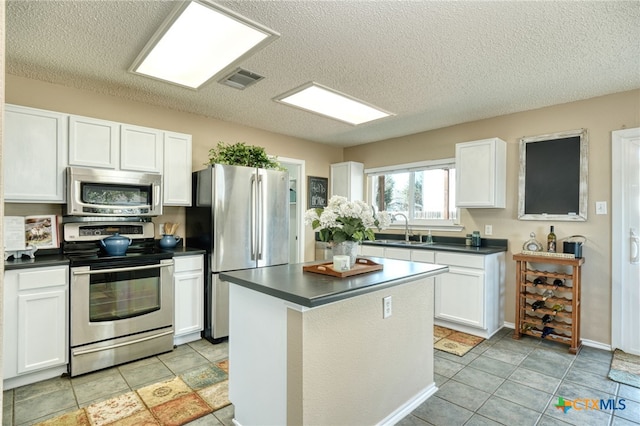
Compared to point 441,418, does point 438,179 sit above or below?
above

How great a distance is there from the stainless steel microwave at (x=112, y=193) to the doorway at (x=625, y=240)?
431 centimetres

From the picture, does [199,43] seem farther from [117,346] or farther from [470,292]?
[470,292]

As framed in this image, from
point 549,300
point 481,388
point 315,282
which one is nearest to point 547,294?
point 549,300

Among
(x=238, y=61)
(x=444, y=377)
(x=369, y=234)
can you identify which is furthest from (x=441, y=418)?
(x=238, y=61)

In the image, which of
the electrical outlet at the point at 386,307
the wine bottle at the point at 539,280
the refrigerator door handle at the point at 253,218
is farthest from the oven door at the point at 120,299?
the wine bottle at the point at 539,280

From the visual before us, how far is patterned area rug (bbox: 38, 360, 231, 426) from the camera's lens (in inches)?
81.4

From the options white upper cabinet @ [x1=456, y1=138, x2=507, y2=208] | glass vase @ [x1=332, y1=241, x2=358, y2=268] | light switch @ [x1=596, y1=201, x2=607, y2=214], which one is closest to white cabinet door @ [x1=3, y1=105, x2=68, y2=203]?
glass vase @ [x1=332, y1=241, x2=358, y2=268]

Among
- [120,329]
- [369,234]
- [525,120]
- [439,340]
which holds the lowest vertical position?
[439,340]

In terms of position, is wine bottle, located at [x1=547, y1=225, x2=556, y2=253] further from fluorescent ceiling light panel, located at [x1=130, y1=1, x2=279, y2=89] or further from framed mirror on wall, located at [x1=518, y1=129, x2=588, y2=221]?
fluorescent ceiling light panel, located at [x1=130, y1=1, x2=279, y2=89]

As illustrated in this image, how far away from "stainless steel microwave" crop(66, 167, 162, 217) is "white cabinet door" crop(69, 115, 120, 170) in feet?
0.26

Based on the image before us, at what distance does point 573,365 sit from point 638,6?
2.64m

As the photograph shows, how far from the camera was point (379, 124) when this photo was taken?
4273mm

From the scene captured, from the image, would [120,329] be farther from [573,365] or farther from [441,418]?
[573,365]

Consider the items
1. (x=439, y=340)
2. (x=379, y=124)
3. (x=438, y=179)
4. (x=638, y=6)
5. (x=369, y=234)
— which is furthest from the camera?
(x=438, y=179)
